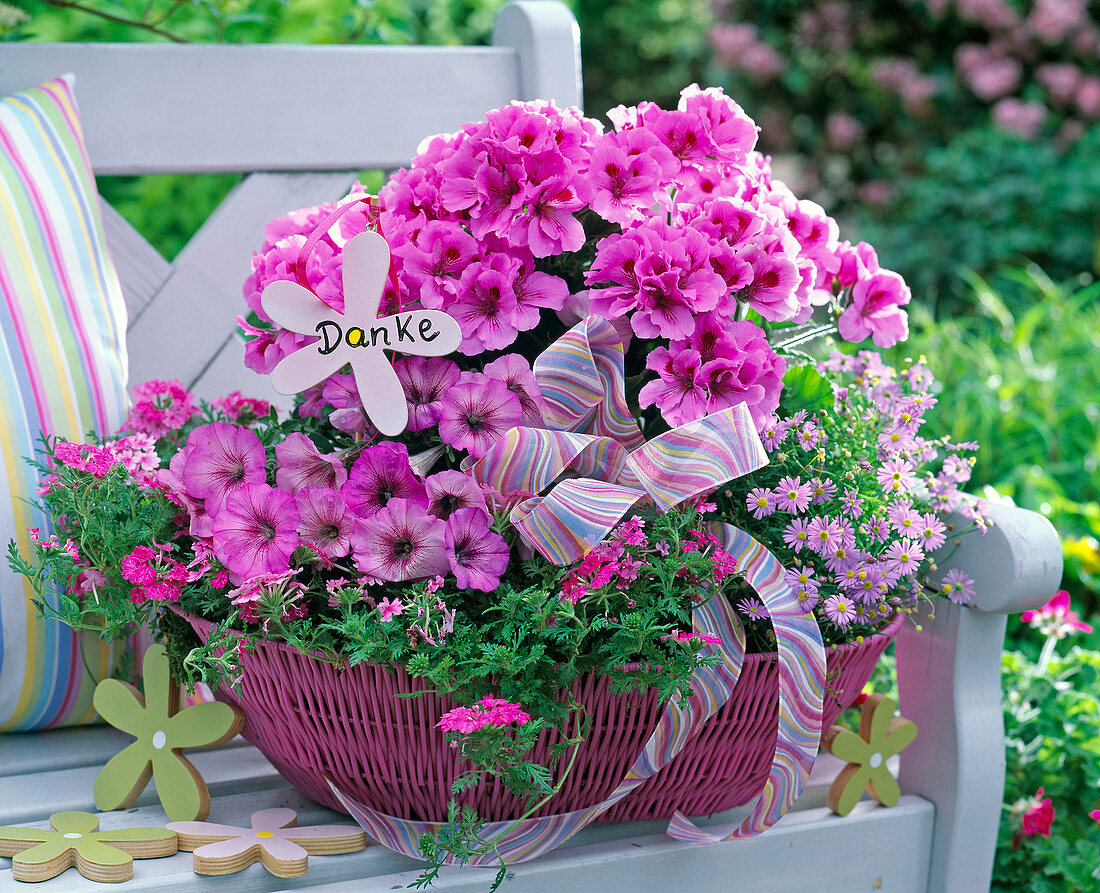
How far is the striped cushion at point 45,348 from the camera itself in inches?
39.4

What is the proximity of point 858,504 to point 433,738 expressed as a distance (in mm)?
395

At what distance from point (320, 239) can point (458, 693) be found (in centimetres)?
41


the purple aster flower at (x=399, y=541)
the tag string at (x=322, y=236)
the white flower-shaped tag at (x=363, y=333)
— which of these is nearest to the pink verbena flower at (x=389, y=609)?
the purple aster flower at (x=399, y=541)

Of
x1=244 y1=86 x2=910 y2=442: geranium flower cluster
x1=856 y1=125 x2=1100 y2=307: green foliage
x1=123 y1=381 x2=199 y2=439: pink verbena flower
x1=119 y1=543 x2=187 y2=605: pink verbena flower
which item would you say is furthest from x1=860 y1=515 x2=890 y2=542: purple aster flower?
x1=856 y1=125 x2=1100 y2=307: green foliage

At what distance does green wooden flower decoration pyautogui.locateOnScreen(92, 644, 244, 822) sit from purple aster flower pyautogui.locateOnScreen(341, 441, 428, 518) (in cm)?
23

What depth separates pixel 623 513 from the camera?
29.4 inches

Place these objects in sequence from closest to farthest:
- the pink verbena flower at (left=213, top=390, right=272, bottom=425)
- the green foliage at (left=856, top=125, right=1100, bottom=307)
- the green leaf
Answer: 1. the green leaf
2. the pink verbena flower at (left=213, top=390, right=272, bottom=425)
3. the green foliage at (left=856, top=125, right=1100, bottom=307)

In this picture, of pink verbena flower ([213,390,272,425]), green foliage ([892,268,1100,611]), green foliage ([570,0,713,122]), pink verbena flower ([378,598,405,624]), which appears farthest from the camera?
green foliage ([570,0,713,122])

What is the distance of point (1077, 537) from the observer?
5.94ft

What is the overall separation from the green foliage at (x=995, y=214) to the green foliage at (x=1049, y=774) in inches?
104

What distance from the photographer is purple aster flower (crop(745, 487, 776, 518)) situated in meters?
0.85

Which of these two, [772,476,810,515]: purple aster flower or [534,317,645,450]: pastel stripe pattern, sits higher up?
[534,317,645,450]: pastel stripe pattern

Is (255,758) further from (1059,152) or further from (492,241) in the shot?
(1059,152)

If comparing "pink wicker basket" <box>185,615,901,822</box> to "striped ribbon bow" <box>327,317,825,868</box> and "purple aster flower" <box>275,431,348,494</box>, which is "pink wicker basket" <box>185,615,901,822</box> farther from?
"purple aster flower" <box>275,431,348,494</box>
